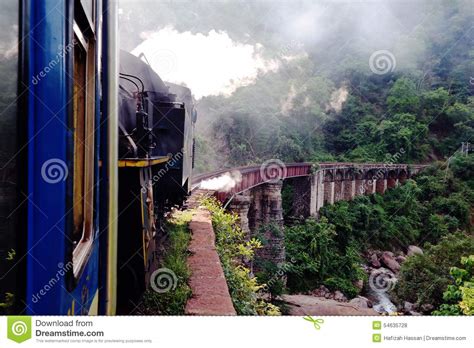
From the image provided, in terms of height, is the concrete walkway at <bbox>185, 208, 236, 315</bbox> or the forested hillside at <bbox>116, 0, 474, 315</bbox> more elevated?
the forested hillside at <bbox>116, 0, 474, 315</bbox>

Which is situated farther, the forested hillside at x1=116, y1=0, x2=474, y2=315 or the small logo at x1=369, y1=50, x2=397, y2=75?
the forested hillside at x1=116, y1=0, x2=474, y2=315

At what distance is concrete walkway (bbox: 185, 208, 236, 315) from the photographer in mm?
2533

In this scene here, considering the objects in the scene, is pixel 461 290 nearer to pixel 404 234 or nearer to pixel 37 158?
pixel 37 158

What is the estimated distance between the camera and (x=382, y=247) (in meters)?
13.6

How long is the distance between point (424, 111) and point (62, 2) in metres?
7.74

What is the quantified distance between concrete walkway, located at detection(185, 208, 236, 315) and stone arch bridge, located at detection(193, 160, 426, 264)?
3.58m

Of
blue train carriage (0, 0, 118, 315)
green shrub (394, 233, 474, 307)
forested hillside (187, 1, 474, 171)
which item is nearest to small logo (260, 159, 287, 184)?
forested hillside (187, 1, 474, 171)

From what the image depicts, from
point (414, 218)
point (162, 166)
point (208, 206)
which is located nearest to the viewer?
point (162, 166)

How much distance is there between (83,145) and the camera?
1.34 m
